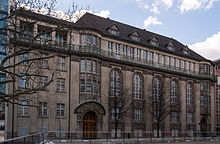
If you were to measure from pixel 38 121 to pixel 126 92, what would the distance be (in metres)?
15.9

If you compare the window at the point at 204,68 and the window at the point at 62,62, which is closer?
the window at the point at 62,62

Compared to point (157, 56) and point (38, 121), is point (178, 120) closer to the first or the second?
point (157, 56)

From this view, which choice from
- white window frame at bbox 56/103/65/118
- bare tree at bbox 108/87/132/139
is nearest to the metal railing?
bare tree at bbox 108/87/132/139

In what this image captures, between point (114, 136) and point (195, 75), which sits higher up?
point (195, 75)

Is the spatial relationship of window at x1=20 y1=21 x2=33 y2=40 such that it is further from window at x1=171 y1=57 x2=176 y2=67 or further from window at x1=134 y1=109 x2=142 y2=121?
window at x1=171 y1=57 x2=176 y2=67

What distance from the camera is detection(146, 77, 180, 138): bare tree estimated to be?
54312 mm

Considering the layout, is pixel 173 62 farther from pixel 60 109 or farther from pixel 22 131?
pixel 22 131

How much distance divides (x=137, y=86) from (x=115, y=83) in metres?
5.09

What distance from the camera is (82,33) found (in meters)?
46.8

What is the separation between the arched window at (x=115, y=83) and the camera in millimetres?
50938

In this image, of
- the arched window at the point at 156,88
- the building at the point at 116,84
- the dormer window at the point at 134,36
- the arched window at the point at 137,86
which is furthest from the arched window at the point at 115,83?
the arched window at the point at 156,88

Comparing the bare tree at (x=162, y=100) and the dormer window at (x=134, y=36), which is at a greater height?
the dormer window at (x=134, y=36)

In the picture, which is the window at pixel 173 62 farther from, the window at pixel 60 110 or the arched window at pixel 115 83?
the window at pixel 60 110

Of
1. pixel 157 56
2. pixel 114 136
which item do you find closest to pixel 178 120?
pixel 157 56
